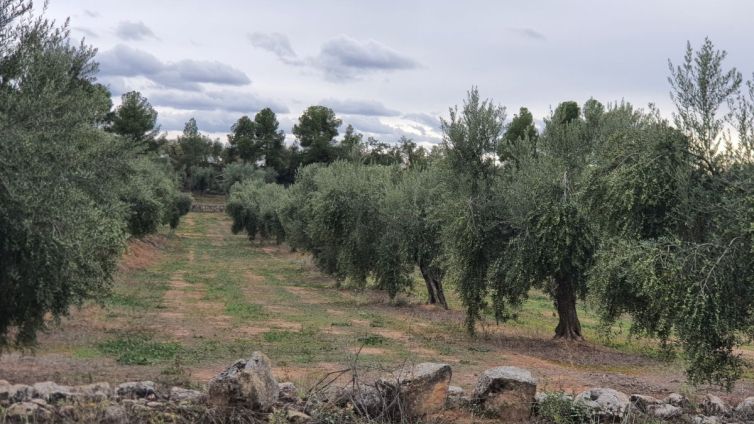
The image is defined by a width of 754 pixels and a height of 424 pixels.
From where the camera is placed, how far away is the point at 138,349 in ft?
61.8

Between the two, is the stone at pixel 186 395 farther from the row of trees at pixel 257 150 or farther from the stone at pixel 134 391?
the row of trees at pixel 257 150

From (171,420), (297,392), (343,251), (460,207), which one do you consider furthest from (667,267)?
(343,251)

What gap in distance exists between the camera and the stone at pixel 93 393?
10.8 metres

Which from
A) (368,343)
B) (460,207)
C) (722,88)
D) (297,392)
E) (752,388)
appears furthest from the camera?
(460,207)

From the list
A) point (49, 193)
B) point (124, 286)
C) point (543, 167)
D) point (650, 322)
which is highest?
point (543, 167)

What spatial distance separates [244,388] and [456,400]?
4379 millimetres

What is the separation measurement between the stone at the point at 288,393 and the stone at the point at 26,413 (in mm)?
3785

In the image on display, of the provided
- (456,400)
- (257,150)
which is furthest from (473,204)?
(257,150)

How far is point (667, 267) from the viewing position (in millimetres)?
12766

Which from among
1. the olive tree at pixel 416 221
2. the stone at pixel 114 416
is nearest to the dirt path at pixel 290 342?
the olive tree at pixel 416 221

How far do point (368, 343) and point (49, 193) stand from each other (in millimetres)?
13046

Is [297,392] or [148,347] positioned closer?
[297,392]

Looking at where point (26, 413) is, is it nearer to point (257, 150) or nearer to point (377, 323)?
point (377, 323)

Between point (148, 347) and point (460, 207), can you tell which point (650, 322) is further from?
point (148, 347)
